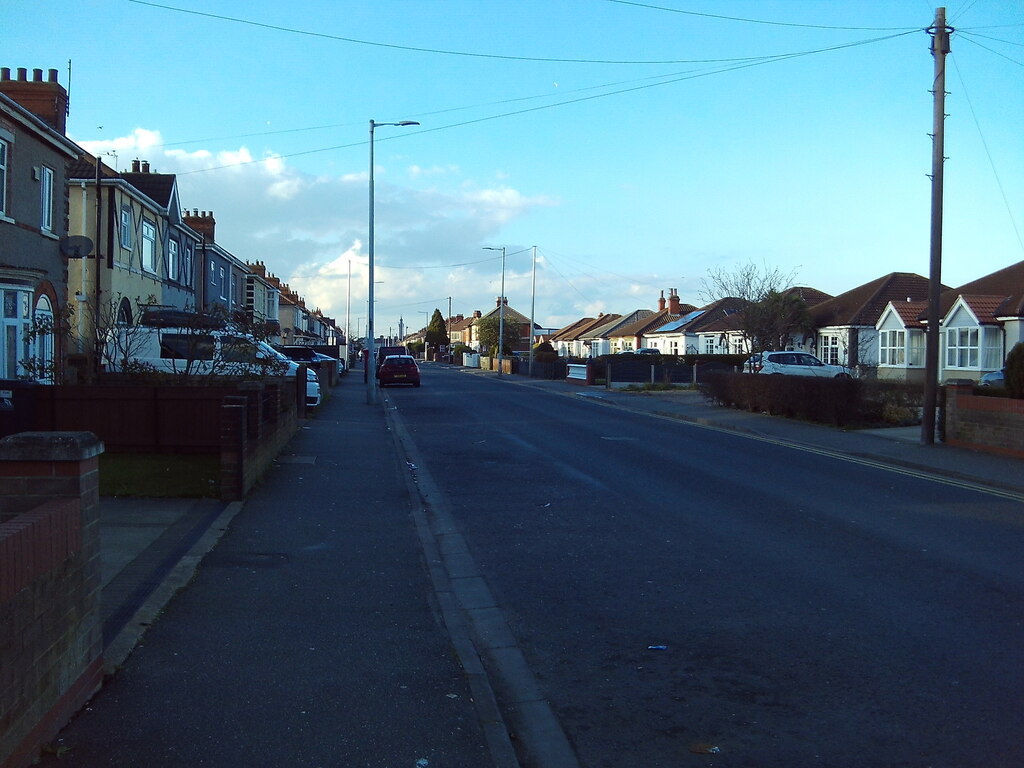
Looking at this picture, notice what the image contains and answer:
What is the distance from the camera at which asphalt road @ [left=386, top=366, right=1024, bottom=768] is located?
4590 mm

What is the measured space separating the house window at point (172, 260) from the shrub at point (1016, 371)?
29056 mm

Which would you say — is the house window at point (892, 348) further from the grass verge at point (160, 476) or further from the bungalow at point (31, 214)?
the grass verge at point (160, 476)

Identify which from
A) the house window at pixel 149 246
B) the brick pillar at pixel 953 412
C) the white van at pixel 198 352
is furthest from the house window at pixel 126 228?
the brick pillar at pixel 953 412

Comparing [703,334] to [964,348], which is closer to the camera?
[964,348]

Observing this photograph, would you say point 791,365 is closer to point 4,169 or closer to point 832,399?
point 832,399

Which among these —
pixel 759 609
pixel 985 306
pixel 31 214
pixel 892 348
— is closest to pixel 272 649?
pixel 759 609

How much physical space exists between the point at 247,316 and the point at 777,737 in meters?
13.4

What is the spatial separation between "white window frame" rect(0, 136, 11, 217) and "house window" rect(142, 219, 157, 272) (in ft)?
39.6

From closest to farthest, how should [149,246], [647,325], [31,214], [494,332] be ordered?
[31,214], [149,246], [647,325], [494,332]

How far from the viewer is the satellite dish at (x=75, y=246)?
2242 centimetres

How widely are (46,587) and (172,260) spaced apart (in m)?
34.6

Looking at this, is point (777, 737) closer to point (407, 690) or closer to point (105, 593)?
point (407, 690)

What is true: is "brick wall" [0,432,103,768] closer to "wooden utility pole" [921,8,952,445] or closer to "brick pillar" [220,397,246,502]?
"brick pillar" [220,397,246,502]

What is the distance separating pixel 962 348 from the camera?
36375 mm
